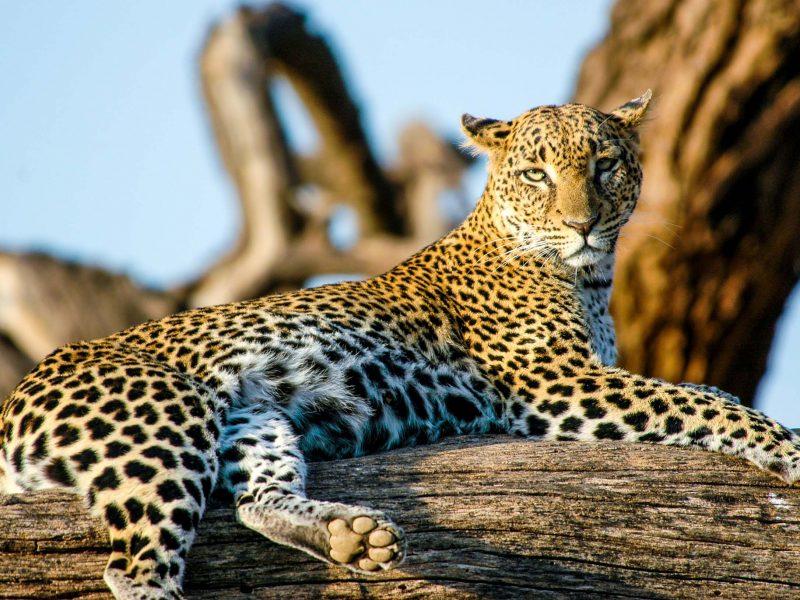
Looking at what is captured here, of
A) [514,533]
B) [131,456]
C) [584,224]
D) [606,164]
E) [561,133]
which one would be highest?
[561,133]

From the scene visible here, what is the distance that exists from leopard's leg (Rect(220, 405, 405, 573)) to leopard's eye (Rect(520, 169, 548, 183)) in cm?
308

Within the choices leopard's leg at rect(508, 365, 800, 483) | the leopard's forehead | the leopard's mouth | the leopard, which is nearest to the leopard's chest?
the leopard

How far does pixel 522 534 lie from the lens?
23.5ft

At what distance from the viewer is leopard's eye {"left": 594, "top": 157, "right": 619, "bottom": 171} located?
9.43 meters

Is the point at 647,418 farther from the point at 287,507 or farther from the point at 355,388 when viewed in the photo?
the point at 287,507

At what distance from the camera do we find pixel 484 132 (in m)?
10.1

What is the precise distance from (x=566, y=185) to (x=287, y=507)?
12.5ft

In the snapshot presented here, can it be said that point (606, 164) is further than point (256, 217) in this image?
No

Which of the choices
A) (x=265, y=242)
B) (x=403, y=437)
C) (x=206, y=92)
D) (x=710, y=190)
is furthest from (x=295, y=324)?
(x=206, y=92)

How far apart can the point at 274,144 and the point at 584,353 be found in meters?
13.3

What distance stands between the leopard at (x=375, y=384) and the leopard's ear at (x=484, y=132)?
19 millimetres

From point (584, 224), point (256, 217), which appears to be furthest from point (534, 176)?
point (256, 217)

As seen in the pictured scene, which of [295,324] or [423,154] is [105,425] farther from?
[423,154]

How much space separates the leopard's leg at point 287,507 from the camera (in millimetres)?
6199
